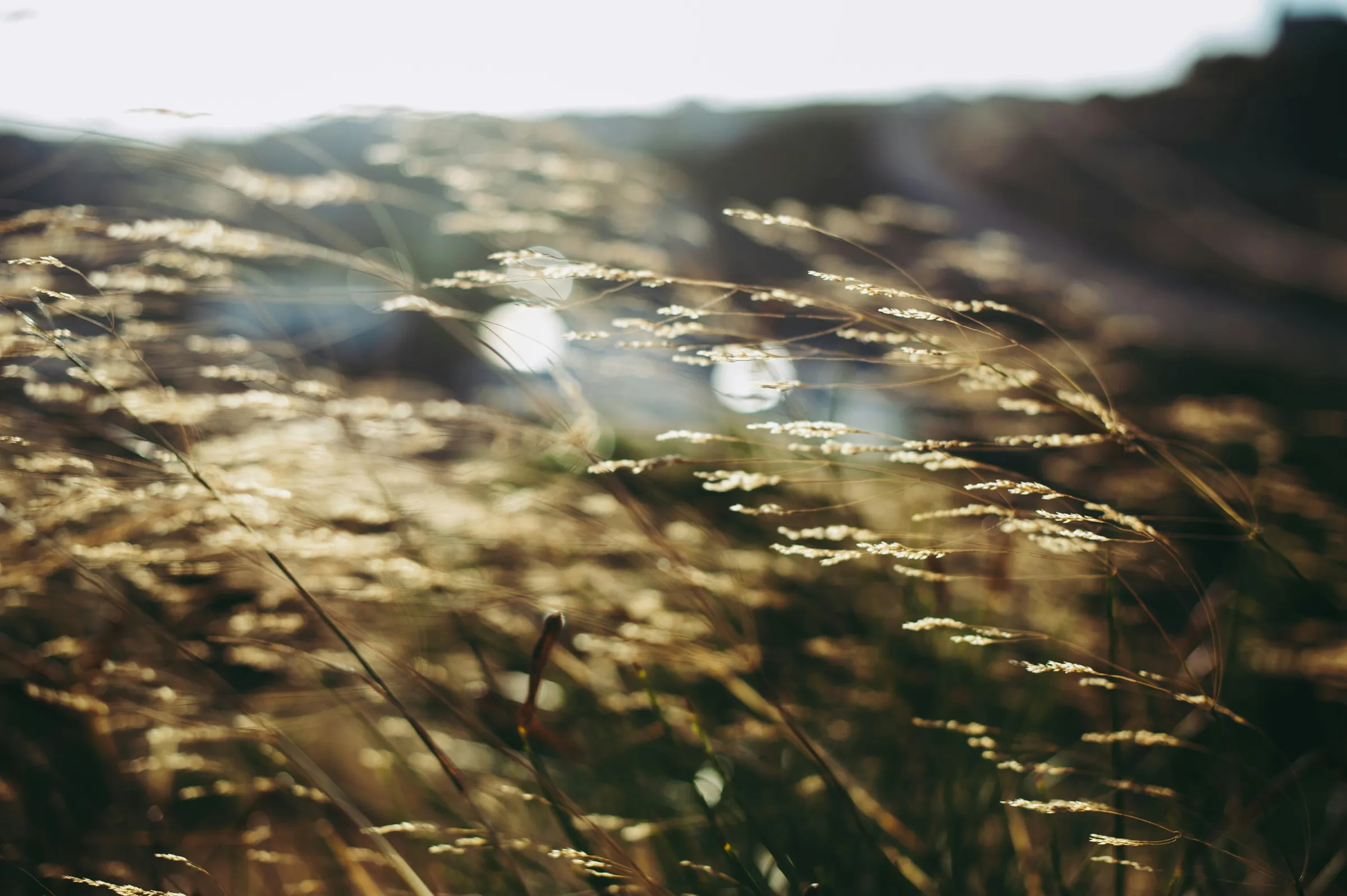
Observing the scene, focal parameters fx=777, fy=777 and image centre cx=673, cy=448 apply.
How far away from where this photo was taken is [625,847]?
46.9 inches

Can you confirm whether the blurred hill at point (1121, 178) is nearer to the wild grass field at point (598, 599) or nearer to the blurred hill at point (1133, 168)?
the blurred hill at point (1133, 168)

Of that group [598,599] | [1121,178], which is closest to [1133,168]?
[1121,178]

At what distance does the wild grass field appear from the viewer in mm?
766

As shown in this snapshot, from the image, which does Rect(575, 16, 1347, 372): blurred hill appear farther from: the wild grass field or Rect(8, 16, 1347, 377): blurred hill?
the wild grass field

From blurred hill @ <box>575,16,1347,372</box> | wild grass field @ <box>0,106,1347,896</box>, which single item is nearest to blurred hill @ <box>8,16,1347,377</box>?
blurred hill @ <box>575,16,1347,372</box>

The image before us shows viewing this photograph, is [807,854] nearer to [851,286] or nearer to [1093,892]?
[1093,892]

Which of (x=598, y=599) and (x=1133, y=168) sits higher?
(x=1133, y=168)

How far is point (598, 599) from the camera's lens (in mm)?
1430

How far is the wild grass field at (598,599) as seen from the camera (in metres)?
A: 0.77

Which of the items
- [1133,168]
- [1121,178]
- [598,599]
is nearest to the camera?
[598,599]

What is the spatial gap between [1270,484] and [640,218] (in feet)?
4.52

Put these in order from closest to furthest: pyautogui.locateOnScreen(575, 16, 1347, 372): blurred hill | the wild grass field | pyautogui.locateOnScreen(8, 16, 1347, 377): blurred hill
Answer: the wild grass field, pyautogui.locateOnScreen(8, 16, 1347, 377): blurred hill, pyautogui.locateOnScreen(575, 16, 1347, 372): blurred hill

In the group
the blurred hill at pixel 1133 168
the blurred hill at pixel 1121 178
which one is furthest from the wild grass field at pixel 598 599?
the blurred hill at pixel 1133 168

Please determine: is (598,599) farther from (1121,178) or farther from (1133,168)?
(1133,168)
